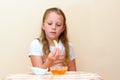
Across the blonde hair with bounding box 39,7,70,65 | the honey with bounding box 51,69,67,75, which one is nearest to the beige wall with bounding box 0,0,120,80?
the blonde hair with bounding box 39,7,70,65

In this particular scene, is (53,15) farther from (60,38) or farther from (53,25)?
(60,38)

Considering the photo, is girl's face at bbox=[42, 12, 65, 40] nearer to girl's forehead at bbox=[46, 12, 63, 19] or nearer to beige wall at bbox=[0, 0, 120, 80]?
girl's forehead at bbox=[46, 12, 63, 19]

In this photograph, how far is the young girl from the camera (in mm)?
1594

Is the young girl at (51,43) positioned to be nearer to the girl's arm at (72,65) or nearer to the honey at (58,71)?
the girl's arm at (72,65)

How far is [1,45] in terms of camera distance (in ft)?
5.59

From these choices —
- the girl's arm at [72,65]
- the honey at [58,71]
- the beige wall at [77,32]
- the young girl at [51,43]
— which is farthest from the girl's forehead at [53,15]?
the honey at [58,71]

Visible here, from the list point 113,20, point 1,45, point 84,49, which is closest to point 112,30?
point 113,20

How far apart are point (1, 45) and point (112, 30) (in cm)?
74

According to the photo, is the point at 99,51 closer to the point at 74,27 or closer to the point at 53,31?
the point at 74,27

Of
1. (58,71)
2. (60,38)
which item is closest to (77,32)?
(60,38)

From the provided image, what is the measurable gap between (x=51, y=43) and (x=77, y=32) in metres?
0.20

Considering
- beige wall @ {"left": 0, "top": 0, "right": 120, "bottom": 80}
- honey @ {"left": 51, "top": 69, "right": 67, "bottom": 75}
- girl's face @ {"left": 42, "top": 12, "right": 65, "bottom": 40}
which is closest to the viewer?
honey @ {"left": 51, "top": 69, "right": 67, "bottom": 75}

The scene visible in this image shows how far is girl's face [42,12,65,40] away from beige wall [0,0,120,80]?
0.11 m

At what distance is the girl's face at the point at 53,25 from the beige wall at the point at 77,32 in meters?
0.11
